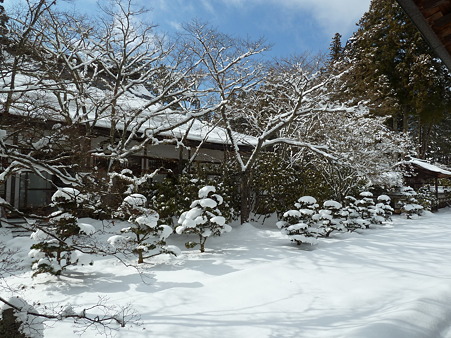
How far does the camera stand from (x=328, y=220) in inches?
417

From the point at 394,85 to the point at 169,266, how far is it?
20955 mm

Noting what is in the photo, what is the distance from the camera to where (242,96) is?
48.2 ft

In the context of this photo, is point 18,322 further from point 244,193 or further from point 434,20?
point 244,193

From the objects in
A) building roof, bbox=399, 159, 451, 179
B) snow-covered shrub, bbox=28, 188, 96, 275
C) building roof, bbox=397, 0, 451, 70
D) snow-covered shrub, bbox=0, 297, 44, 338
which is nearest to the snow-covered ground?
snow-covered shrub, bbox=28, 188, 96, 275

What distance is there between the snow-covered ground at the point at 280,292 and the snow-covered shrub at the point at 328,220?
140 centimetres

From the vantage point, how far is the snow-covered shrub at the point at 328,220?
1011 cm

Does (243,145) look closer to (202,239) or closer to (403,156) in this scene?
(202,239)

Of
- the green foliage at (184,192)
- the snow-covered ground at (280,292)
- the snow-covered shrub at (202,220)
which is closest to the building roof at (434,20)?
the snow-covered ground at (280,292)

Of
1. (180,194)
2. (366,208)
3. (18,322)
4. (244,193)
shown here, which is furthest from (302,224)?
(18,322)

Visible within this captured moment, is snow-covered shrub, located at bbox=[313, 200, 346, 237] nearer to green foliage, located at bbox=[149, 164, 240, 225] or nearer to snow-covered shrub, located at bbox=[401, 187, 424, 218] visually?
green foliage, located at bbox=[149, 164, 240, 225]

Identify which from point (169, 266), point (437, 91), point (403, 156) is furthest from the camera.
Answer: point (437, 91)

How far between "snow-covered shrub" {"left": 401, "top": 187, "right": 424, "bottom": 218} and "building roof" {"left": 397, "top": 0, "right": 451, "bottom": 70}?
15184 millimetres

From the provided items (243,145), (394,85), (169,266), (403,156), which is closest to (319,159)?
(243,145)

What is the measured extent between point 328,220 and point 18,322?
31.1 ft
